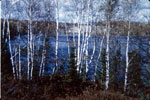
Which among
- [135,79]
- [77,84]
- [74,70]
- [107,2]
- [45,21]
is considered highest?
[107,2]

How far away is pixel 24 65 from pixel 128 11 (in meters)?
11.4

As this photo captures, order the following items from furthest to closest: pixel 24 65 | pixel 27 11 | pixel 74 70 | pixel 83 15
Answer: pixel 24 65 → pixel 83 15 → pixel 27 11 → pixel 74 70

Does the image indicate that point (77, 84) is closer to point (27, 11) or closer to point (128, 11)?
point (27, 11)

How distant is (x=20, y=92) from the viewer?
1096 centimetres

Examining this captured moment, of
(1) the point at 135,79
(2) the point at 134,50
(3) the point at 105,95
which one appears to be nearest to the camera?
(3) the point at 105,95

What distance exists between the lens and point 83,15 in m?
16.3

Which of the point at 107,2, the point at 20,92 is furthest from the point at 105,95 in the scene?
the point at 107,2

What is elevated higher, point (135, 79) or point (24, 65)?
point (24, 65)

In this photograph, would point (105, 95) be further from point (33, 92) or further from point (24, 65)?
point (24, 65)

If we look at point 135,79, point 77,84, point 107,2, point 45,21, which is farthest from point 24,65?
point 135,79

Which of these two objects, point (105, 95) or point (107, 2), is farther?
point (107, 2)

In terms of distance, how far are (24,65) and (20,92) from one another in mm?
8198

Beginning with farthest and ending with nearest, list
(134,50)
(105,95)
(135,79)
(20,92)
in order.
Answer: (134,50) → (135,79) → (20,92) → (105,95)

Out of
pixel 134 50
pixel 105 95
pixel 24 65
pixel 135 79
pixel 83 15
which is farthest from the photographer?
pixel 134 50
